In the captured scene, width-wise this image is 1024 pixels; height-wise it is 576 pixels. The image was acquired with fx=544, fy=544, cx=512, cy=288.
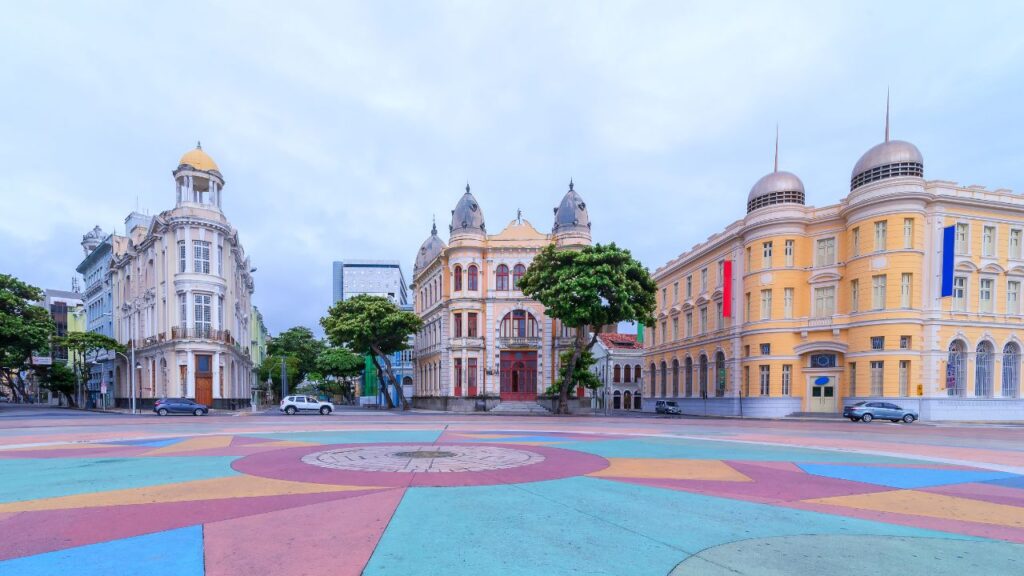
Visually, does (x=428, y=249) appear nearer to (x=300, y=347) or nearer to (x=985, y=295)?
(x=300, y=347)

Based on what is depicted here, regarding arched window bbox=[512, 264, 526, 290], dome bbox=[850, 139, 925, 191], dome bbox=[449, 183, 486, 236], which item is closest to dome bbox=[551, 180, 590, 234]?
arched window bbox=[512, 264, 526, 290]

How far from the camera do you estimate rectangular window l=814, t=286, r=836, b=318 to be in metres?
37.4

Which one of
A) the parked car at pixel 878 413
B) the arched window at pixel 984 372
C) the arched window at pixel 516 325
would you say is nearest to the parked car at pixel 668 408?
the arched window at pixel 516 325

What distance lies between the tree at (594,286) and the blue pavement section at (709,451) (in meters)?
17.9

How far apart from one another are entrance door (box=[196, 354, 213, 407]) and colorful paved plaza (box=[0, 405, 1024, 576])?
1295 inches

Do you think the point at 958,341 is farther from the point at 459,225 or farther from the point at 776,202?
the point at 459,225

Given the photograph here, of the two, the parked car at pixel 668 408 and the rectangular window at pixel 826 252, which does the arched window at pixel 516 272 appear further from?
the rectangular window at pixel 826 252

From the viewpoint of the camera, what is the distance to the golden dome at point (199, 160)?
4244 cm

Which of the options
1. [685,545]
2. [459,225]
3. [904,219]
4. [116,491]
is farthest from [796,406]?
[116,491]

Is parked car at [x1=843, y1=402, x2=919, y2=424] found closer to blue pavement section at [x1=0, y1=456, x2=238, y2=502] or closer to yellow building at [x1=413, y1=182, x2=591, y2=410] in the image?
yellow building at [x1=413, y1=182, x2=591, y2=410]

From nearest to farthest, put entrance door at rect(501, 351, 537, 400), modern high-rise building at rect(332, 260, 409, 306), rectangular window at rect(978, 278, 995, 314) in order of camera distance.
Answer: rectangular window at rect(978, 278, 995, 314) → entrance door at rect(501, 351, 537, 400) → modern high-rise building at rect(332, 260, 409, 306)

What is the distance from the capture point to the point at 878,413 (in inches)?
1253

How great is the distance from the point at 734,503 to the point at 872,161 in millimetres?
37322

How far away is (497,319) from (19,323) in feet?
123
